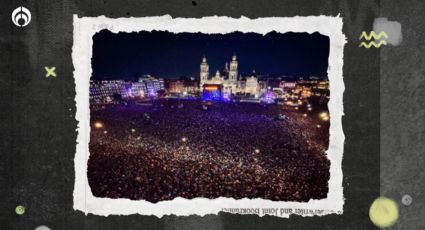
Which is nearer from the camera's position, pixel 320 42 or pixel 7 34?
pixel 320 42

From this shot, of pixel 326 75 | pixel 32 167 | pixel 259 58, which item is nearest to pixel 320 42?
pixel 326 75

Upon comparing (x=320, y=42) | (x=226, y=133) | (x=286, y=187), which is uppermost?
(x=320, y=42)

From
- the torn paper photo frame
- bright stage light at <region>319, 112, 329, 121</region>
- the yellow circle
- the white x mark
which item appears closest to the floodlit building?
the torn paper photo frame

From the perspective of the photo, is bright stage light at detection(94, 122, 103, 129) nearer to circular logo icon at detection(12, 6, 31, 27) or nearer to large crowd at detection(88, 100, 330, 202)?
large crowd at detection(88, 100, 330, 202)

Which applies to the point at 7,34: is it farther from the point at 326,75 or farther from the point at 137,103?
the point at 326,75

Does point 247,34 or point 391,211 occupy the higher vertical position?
point 247,34

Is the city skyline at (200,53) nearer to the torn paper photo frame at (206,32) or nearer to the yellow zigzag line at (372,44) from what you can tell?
the torn paper photo frame at (206,32)
